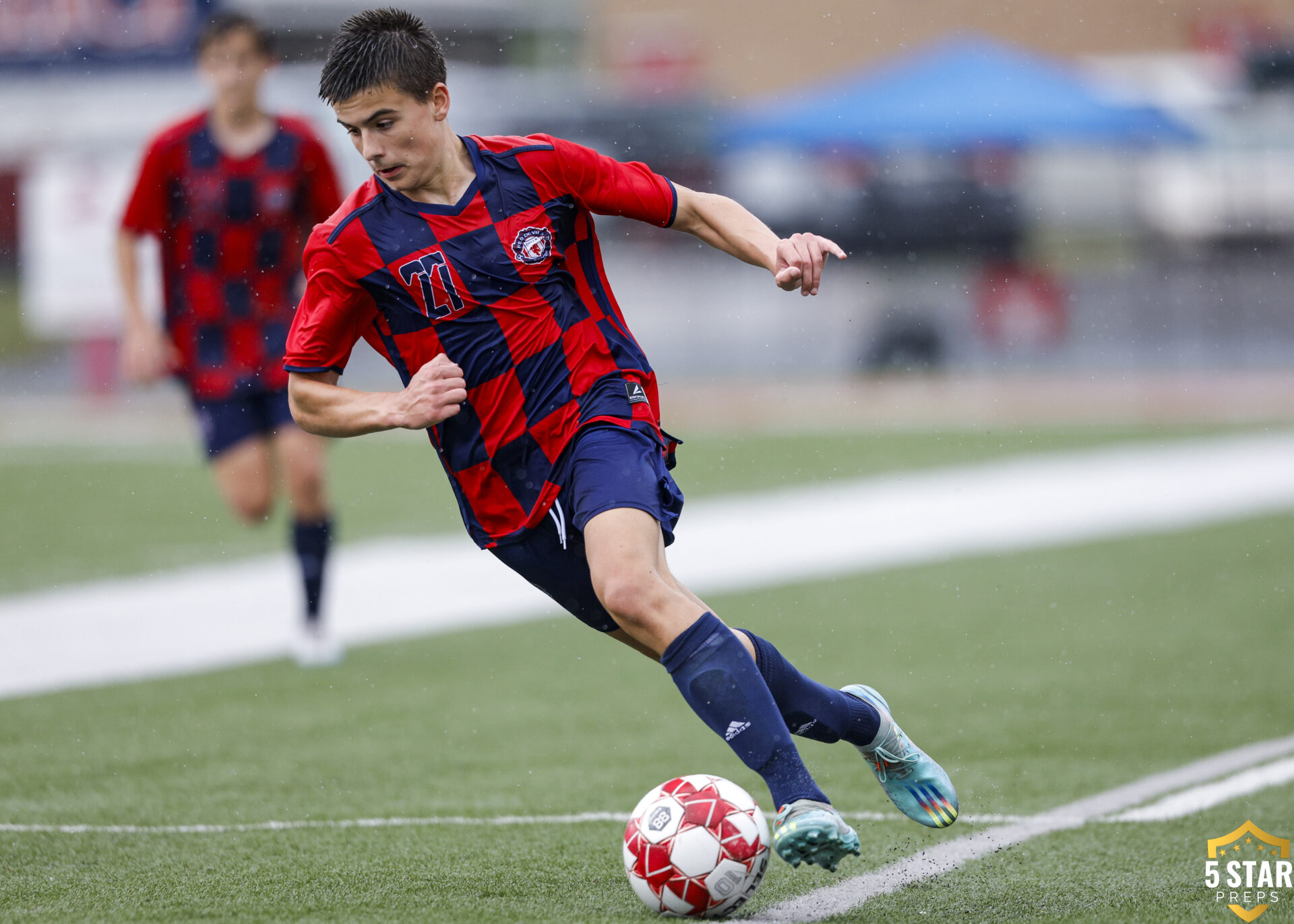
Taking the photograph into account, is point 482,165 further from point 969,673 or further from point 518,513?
point 969,673

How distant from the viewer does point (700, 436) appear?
15266 mm

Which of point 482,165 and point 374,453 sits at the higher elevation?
point 482,165

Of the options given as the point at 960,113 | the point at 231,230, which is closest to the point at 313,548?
the point at 231,230

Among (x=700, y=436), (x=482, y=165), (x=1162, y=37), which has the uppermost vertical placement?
(x=482, y=165)

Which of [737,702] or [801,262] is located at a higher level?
[801,262]

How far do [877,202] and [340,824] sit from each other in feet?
58.0

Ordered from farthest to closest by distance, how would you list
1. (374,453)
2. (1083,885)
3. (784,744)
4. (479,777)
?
(374,453), (479,777), (1083,885), (784,744)

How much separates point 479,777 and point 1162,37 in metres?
34.2

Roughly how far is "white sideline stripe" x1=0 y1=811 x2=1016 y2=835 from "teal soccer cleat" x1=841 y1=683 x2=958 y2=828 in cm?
46

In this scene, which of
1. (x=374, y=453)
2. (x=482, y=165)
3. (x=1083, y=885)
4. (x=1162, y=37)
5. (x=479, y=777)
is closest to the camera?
(x=1083, y=885)

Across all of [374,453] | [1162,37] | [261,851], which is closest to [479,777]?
[261,851]

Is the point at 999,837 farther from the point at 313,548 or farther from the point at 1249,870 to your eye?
the point at 313,548

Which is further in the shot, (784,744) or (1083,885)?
(1083,885)

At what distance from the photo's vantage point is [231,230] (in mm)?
6164
